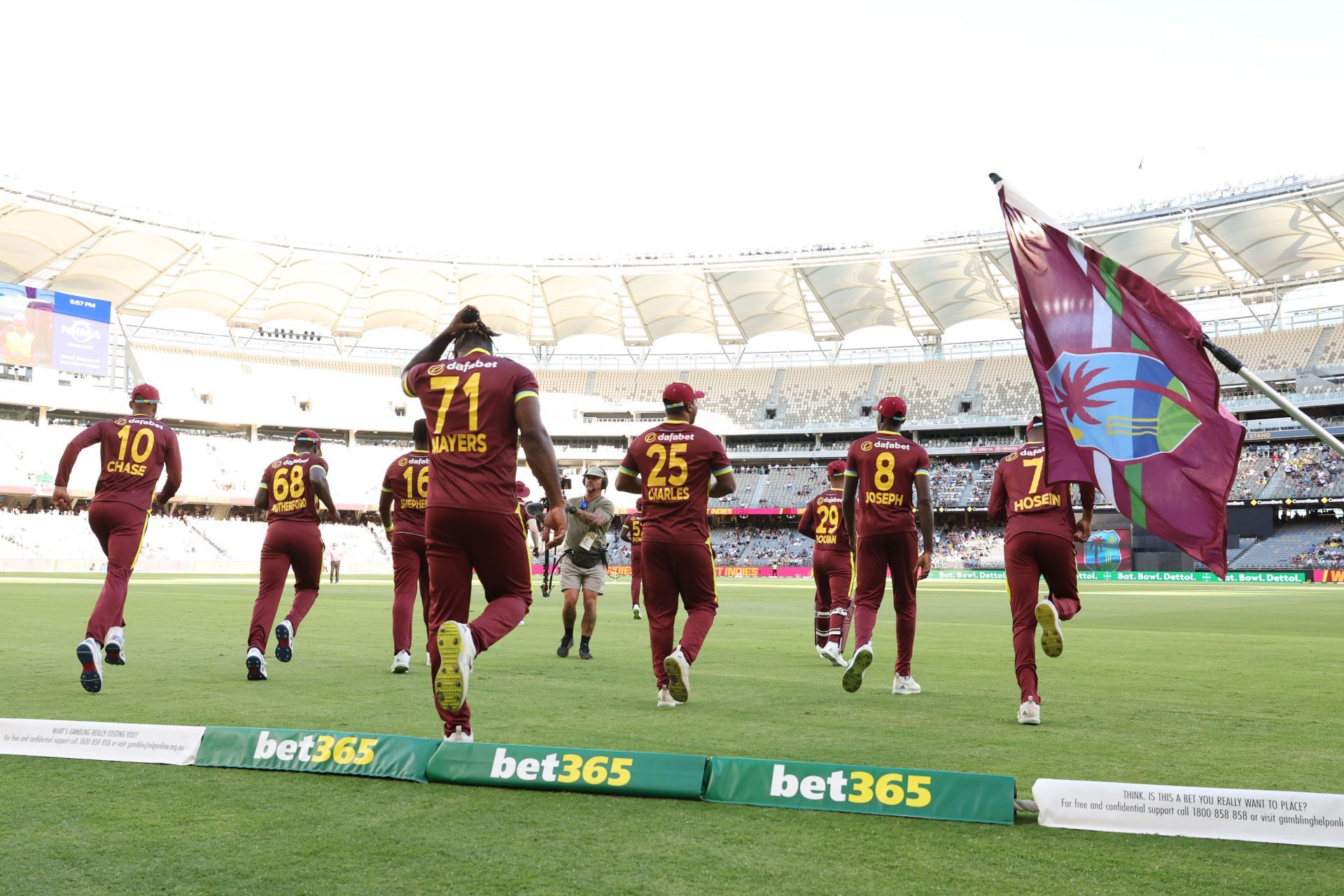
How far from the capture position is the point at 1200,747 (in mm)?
6105

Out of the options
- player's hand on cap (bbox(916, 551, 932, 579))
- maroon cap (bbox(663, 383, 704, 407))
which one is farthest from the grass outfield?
maroon cap (bbox(663, 383, 704, 407))

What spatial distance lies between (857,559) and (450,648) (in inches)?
173

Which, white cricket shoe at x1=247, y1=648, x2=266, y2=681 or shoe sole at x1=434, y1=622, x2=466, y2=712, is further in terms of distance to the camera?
white cricket shoe at x1=247, y1=648, x2=266, y2=681

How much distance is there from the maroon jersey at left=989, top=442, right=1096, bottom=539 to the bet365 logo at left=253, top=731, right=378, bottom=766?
4.48 metres

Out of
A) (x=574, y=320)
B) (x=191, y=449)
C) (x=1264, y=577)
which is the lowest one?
(x=1264, y=577)

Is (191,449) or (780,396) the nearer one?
(191,449)

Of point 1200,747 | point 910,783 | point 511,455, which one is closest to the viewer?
point 910,783

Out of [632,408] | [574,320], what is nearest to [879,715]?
[574,320]

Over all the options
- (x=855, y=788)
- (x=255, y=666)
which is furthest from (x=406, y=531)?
(x=855, y=788)

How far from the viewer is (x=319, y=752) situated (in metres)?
5.02

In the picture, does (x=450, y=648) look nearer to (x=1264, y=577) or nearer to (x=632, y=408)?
(x=1264, y=577)

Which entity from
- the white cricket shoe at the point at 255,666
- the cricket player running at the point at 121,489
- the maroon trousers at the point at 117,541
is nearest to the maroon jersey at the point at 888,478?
the white cricket shoe at the point at 255,666

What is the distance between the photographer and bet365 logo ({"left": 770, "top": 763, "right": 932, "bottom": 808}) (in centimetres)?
442

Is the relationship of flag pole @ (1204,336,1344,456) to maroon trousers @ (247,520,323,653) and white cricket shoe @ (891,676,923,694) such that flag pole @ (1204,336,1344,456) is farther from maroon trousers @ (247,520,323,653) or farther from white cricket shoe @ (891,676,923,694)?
maroon trousers @ (247,520,323,653)
